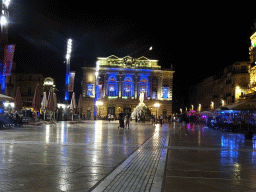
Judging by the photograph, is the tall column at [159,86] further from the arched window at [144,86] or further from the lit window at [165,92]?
the arched window at [144,86]

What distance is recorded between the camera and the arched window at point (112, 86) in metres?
80.0

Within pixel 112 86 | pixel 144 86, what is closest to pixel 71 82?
pixel 112 86

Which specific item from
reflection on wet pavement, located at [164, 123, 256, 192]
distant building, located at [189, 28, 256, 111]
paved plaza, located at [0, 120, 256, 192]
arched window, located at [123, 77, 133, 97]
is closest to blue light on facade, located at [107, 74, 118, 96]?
arched window, located at [123, 77, 133, 97]

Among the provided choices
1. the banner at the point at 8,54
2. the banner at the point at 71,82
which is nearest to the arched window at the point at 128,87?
the banner at the point at 71,82

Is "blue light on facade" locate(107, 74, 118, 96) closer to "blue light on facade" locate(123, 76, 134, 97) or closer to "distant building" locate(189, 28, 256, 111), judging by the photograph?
"blue light on facade" locate(123, 76, 134, 97)

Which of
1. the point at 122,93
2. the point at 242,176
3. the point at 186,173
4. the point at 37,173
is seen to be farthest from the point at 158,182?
the point at 122,93

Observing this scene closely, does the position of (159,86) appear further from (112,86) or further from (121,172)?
(121,172)

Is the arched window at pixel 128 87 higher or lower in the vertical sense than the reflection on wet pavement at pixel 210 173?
higher

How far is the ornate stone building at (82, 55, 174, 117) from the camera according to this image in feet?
260

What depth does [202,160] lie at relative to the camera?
905cm

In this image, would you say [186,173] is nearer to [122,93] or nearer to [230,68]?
[230,68]

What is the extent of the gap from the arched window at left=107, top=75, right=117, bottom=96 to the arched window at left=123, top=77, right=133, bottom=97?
2475mm

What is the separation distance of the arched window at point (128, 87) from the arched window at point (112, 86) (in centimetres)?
248

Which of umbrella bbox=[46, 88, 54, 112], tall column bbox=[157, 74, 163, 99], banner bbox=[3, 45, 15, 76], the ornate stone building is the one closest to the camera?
banner bbox=[3, 45, 15, 76]
